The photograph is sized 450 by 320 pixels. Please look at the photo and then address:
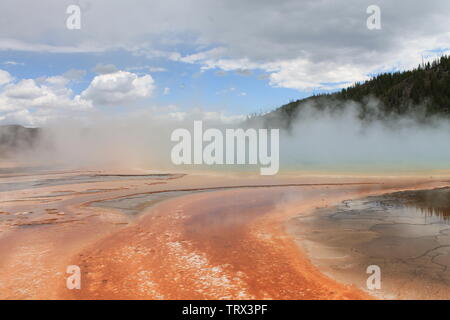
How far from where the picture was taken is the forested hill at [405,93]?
62.9 metres

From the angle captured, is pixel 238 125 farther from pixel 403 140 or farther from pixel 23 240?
pixel 23 240

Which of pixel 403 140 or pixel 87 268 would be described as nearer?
pixel 87 268

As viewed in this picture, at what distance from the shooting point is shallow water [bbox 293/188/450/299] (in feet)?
17.7

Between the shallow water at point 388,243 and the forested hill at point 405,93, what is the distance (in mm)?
59610

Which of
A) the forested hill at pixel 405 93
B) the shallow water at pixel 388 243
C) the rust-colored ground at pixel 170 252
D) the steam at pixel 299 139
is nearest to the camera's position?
the rust-colored ground at pixel 170 252

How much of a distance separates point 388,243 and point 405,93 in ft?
234

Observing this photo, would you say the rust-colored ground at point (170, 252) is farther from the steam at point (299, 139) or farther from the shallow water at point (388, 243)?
the steam at point (299, 139)

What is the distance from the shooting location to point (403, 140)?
169 feet

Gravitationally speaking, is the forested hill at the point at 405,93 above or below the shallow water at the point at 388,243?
above

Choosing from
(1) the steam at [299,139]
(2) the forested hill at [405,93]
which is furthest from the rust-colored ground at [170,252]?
(2) the forested hill at [405,93]

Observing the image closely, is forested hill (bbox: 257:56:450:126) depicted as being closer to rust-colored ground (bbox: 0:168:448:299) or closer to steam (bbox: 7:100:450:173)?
steam (bbox: 7:100:450:173)

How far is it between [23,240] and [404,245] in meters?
8.64
